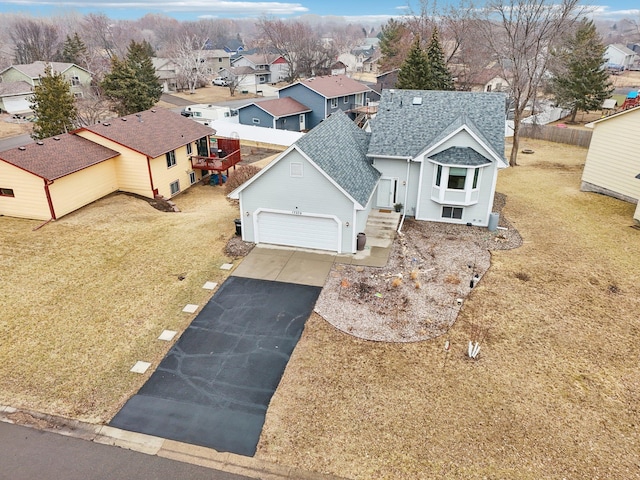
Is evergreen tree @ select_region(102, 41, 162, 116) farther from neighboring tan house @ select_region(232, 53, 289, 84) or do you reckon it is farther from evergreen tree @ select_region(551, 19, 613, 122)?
evergreen tree @ select_region(551, 19, 613, 122)

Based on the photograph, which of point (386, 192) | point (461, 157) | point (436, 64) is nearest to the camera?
point (461, 157)

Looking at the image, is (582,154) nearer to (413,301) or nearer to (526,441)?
(413,301)

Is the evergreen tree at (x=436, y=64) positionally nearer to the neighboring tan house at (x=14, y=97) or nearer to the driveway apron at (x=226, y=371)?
the driveway apron at (x=226, y=371)

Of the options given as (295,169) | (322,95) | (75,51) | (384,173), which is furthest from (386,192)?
(75,51)

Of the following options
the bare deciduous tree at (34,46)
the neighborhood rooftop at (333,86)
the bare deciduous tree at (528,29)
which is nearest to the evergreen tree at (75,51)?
the bare deciduous tree at (34,46)

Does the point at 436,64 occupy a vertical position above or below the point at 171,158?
above

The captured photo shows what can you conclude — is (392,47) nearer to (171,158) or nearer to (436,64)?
(436,64)
